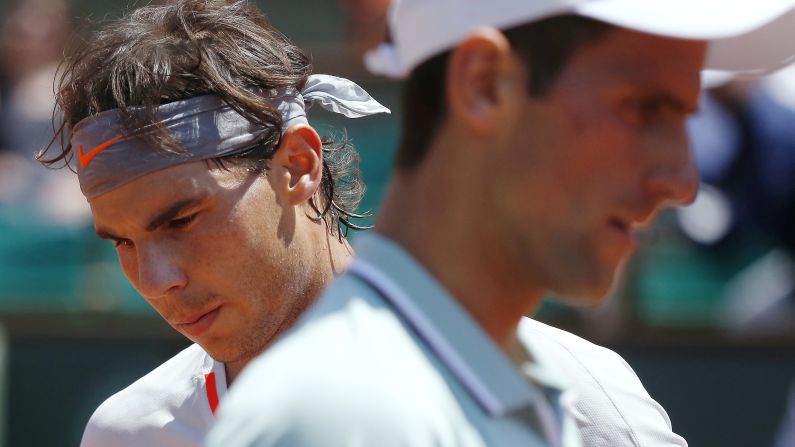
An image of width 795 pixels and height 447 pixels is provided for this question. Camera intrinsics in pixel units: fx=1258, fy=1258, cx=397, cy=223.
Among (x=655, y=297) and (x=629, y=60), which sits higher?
(x=629, y=60)

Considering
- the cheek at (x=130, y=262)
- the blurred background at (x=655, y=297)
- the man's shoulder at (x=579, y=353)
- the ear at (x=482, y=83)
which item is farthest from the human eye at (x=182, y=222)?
the blurred background at (x=655, y=297)

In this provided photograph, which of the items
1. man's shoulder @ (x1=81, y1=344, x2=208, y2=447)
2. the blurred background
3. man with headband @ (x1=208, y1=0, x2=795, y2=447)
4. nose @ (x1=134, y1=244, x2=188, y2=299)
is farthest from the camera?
the blurred background

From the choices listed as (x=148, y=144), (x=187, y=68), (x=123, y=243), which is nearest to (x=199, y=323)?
(x=123, y=243)

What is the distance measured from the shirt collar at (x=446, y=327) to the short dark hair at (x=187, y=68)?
137cm

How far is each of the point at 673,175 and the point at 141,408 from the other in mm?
1736

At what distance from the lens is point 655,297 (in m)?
5.69

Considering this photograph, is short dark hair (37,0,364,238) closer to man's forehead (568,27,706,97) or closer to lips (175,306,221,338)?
lips (175,306,221,338)

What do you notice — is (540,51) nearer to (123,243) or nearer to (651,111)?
(651,111)

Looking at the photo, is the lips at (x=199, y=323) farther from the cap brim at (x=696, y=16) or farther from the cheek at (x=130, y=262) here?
the cap brim at (x=696, y=16)

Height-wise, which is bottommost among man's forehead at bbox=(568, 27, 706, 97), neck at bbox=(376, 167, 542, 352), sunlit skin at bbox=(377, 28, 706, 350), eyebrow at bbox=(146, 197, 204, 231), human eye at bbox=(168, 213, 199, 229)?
human eye at bbox=(168, 213, 199, 229)

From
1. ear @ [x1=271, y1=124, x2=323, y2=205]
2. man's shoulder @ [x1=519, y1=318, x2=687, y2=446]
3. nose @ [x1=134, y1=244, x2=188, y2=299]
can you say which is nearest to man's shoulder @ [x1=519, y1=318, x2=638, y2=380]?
man's shoulder @ [x1=519, y1=318, x2=687, y2=446]

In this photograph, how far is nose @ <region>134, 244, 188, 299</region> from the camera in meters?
2.50

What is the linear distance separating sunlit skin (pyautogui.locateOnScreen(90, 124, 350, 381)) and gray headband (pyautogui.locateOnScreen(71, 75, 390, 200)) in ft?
0.08

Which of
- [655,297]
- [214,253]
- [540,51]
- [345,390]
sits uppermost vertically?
[540,51]
